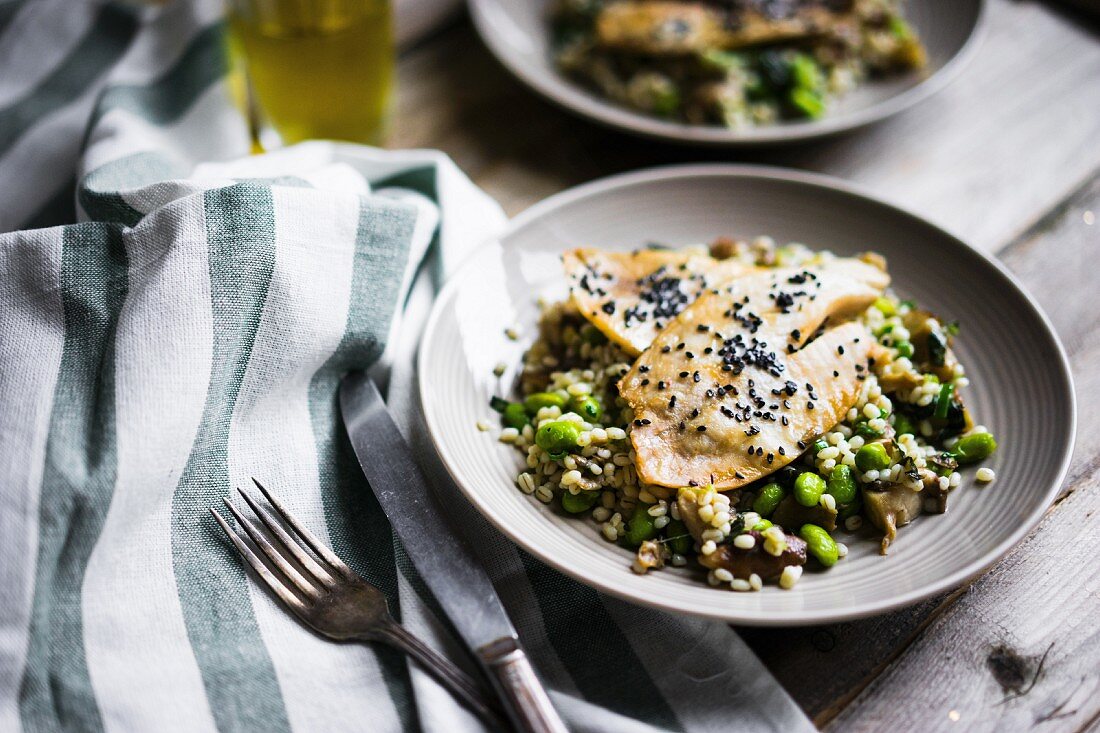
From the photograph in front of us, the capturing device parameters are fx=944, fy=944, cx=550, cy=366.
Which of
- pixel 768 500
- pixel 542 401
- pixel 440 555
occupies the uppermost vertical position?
pixel 768 500

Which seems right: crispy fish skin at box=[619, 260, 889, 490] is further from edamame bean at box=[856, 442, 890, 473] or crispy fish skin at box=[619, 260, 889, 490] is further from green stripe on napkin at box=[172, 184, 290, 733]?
green stripe on napkin at box=[172, 184, 290, 733]

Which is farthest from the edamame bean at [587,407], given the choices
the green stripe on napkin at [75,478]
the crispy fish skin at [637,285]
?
the green stripe on napkin at [75,478]

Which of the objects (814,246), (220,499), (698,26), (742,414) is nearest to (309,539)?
(220,499)

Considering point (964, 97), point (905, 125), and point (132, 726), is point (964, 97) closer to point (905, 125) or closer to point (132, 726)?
point (905, 125)

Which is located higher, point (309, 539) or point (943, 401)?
point (943, 401)

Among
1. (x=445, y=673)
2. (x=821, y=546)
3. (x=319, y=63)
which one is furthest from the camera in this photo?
(x=319, y=63)

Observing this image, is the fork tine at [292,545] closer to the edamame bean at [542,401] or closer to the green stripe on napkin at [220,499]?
the green stripe on napkin at [220,499]

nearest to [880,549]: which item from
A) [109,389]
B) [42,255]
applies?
[109,389]

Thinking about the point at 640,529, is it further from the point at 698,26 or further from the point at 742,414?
the point at 698,26
